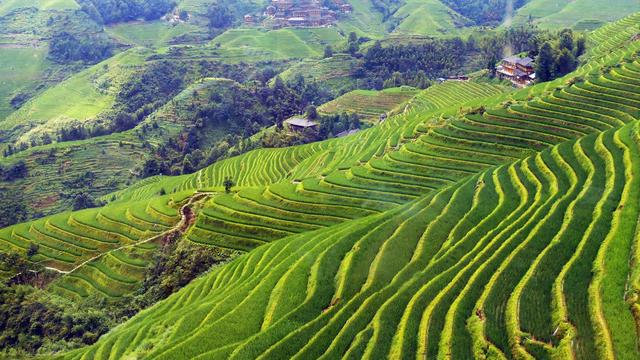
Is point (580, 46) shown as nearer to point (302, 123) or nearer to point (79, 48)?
point (302, 123)

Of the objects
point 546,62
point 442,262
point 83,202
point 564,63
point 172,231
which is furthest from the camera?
point 546,62

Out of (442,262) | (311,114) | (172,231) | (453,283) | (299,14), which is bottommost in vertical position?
(311,114)

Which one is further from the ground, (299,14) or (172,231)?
(299,14)

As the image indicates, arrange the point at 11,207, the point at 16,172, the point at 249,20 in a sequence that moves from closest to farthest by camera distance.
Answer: the point at 11,207
the point at 16,172
the point at 249,20

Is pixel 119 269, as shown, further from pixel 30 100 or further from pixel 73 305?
pixel 30 100

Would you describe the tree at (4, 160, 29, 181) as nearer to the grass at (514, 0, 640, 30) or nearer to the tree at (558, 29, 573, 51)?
the tree at (558, 29, 573, 51)

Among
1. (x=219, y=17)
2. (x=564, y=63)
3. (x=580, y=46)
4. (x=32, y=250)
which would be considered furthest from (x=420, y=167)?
(x=219, y=17)

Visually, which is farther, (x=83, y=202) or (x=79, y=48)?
(x=79, y=48)
